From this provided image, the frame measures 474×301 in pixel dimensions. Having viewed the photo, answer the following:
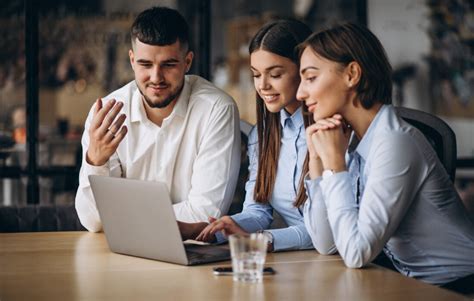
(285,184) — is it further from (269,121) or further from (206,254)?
(206,254)

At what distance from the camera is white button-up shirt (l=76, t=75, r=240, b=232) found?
9.66 ft

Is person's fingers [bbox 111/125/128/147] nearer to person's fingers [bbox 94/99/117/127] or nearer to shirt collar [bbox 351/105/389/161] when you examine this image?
person's fingers [bbox 94/99/117/127]

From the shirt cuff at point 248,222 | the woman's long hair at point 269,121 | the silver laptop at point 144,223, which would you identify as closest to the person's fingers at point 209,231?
the silver laptop at point 144,223

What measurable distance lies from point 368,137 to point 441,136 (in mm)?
516

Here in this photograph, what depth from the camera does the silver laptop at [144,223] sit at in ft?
6.94

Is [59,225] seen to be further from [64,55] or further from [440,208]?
[64,55]

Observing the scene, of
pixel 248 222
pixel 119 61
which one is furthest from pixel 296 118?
pixel 119 61

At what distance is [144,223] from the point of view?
86.9 inches

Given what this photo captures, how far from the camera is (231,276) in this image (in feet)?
6.53

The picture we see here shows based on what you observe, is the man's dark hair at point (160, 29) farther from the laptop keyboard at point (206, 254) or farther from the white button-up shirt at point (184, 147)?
the laptop keyboard at point (206, 254)

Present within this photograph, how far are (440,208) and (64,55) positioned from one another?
3.27 m

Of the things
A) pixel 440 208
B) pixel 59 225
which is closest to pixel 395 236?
pixel 440 208

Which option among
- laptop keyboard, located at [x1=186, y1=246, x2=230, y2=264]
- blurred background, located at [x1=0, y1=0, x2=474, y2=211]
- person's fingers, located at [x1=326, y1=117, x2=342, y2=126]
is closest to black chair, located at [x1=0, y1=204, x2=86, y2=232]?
laptop keyboard, located at [x1=186, y1=246, x2=230, y2=264]

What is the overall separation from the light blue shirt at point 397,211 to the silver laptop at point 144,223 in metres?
0.30
